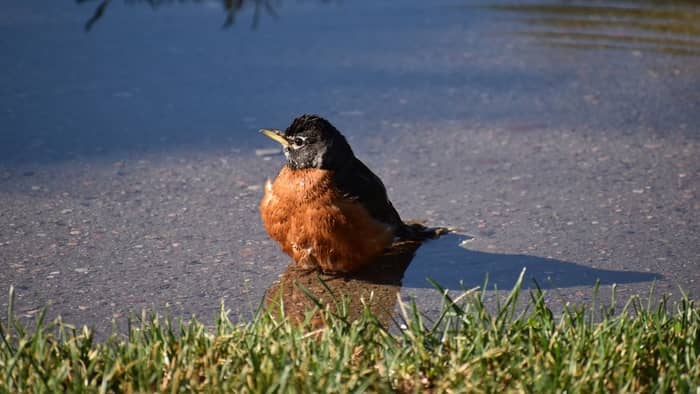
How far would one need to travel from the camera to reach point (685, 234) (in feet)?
17.7

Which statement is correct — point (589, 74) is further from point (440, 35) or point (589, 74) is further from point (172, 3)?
point (172, 3)

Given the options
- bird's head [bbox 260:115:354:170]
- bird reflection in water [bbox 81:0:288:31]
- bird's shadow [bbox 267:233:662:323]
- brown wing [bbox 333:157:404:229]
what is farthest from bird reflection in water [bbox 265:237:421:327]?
bird reflection in water [bbox 81:0:288:31]

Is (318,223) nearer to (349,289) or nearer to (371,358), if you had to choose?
(349,289)

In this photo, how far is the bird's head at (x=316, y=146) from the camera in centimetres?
→ 495

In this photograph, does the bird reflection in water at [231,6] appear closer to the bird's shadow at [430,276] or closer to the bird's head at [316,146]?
the bird's head at [316,146]

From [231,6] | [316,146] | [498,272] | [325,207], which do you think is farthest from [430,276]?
[231,6]

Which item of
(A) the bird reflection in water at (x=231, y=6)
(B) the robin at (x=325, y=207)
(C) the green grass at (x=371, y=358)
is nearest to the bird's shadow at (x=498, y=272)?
(B) the robin at (x=325, y=207)

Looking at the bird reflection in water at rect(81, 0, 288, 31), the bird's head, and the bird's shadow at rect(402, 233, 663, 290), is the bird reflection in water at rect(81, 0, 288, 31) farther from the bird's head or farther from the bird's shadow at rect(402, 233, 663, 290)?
the bird's shadow at rect(402, 233, 663, 290)

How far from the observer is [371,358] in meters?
3.77

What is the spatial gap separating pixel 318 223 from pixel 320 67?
3.06 metres

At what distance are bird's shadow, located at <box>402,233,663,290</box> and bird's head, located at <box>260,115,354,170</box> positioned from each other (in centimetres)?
62

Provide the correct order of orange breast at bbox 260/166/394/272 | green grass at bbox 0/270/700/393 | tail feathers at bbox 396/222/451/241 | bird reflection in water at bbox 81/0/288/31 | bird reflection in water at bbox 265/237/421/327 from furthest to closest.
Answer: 1. bird reflection in water at bbox 81/0/288/31
2. tail feathers at bbox 396/222/451/241
3. orange breast at bbox 260/166/394/272
4. bird reflection in water at bbox 265/237/421/327
5. green grass at bbox 0/270/700/393

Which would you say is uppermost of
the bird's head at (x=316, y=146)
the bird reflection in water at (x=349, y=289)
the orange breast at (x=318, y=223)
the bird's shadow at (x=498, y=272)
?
the bird's head at (x=316, y=146)

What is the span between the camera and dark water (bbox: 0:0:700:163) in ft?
22.3
